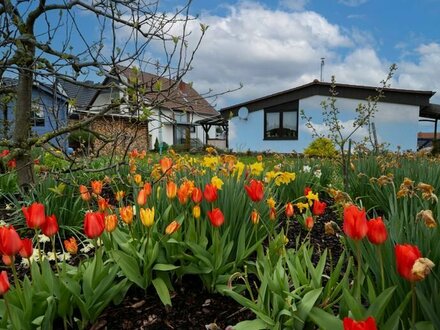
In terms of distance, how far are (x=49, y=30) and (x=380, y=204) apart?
3.40m

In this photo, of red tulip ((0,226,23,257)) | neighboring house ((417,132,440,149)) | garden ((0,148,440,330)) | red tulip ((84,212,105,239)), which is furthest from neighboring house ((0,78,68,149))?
neighboring house ((417,132,440,149))

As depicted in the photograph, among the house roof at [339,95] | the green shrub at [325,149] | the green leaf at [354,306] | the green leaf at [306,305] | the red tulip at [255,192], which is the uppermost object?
the house roof at [339,95]

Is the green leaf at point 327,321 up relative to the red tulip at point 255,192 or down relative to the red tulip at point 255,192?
down

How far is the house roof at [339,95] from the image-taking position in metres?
18.8

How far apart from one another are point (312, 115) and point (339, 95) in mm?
1669

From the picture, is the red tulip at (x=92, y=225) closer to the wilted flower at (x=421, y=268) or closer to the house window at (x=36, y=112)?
the wilted flower at (x=421, y=268)

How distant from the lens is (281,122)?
2214 cm

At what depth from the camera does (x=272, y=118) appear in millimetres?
22406

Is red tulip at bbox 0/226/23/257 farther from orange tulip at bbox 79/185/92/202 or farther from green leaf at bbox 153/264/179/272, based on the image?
orange tulip at bbox 79/185/92/202

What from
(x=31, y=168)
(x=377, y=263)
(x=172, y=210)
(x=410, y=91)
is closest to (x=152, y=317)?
(x=172, y=210)

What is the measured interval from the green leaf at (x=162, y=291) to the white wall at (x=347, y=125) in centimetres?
1640

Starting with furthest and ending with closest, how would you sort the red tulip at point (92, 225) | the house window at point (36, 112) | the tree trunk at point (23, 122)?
the house window at point (36, 112)
the tree trunk at point (23, 122)
the red tulip at point (92, 225)

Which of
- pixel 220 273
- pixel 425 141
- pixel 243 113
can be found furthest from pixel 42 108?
pixel 425 141

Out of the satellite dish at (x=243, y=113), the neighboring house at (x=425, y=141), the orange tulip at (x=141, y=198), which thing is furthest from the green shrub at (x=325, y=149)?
the neighboring house at (x=425, y=141)
